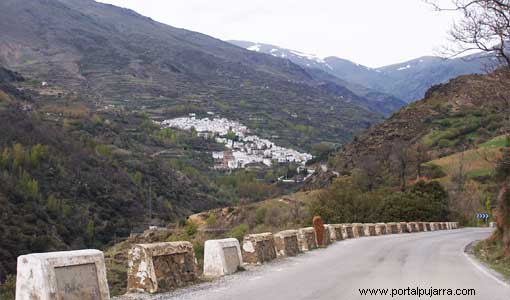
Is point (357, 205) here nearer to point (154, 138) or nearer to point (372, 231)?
point (372, 231)

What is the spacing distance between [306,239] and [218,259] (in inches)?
349

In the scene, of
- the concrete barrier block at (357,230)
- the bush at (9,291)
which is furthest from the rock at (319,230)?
the bush at (9,291)

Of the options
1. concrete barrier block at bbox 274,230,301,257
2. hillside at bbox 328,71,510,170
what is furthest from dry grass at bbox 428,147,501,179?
concrete barrier block at bbox 274,230,301,257

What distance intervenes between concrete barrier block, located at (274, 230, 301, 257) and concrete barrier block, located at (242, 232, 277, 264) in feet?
4.70

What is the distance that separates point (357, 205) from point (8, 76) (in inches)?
6719

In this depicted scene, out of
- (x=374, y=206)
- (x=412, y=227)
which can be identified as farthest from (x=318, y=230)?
(x=374, y=206)

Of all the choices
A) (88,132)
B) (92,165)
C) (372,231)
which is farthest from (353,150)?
(372,231)

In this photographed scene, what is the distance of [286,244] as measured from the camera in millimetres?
17797

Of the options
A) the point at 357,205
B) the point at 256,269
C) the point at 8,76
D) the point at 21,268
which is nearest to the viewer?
the point at 21,268

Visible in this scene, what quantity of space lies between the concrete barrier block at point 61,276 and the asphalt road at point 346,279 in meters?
1.24

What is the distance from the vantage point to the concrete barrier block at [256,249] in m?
14.6

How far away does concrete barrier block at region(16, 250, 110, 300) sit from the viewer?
740 cm

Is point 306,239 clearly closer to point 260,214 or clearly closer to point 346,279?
point 346,279

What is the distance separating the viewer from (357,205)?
51656 mm
